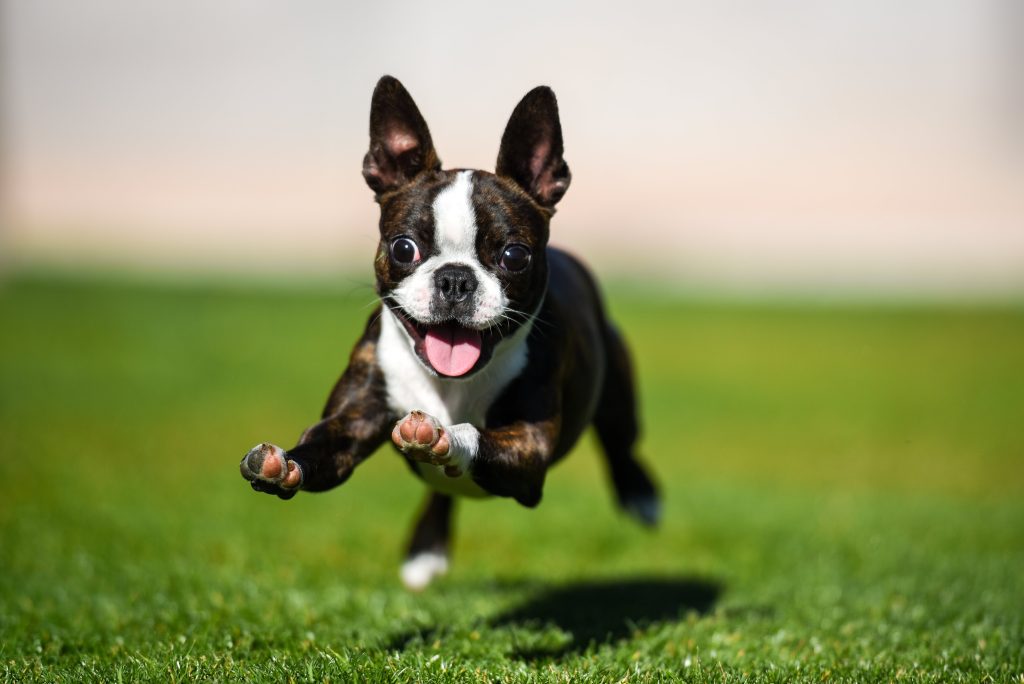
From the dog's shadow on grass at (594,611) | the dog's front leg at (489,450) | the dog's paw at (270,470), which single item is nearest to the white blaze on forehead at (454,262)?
the dog's front leg at (489,450)

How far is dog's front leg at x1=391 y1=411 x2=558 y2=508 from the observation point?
153 inches

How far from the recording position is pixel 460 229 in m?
4.39

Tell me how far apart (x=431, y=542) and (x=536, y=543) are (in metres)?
1.70

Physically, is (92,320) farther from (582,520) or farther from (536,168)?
(536,168)

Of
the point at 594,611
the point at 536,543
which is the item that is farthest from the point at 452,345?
the point at 536,543

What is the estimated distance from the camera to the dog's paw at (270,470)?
13.0 ft

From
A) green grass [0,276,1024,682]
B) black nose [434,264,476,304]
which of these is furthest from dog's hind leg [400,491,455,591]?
black nose [434,264,476,304]

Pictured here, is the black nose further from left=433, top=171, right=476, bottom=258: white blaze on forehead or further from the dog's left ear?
the dog's left ear

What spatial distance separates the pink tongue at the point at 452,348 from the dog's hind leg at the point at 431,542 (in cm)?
225

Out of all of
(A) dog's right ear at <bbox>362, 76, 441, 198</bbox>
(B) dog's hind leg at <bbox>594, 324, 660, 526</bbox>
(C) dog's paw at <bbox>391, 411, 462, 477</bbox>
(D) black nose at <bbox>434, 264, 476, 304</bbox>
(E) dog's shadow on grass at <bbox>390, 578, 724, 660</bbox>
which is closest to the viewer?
(C) dog's paw at <bbox>391, 411, 462, 477</bbox>

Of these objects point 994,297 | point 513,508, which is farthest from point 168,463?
point 994,297

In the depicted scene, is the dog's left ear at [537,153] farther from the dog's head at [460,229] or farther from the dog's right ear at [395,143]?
the dog's right ear at [395,143]

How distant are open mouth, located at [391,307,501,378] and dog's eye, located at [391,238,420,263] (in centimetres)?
21

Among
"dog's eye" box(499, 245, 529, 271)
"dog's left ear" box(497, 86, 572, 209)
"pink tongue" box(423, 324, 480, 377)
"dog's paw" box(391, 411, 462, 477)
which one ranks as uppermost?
"dog's left ear" box(497, 86, 572, 209)
